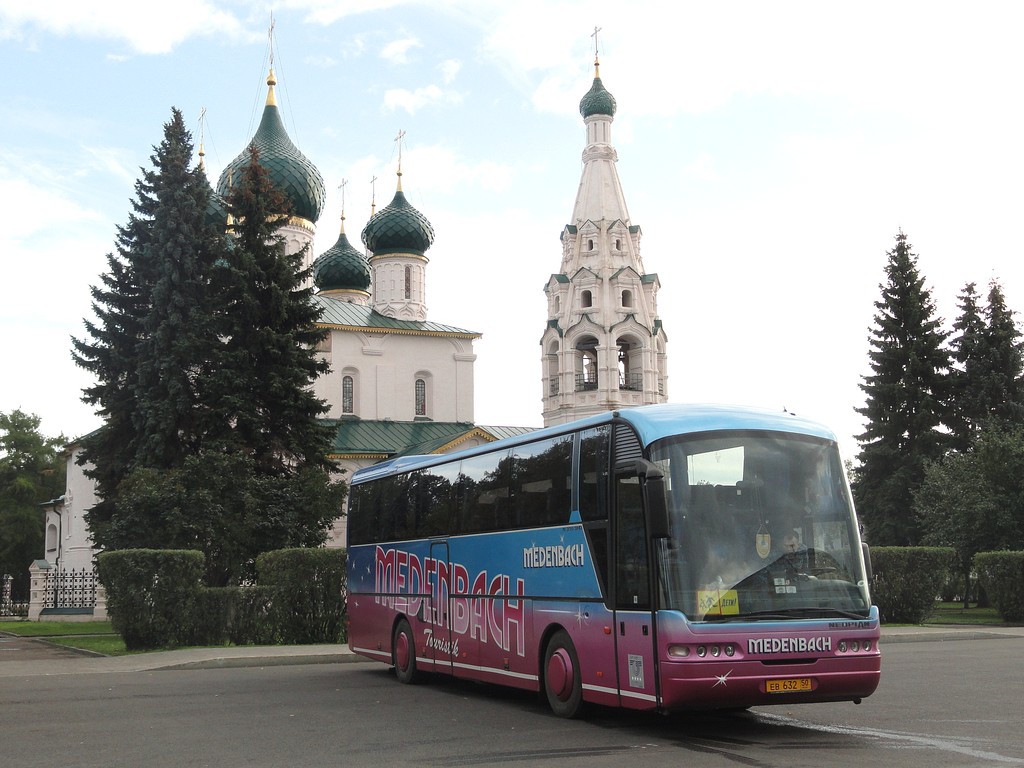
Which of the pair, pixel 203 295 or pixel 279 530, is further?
pixel 203 295

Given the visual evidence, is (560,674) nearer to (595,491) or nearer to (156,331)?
(595,491)

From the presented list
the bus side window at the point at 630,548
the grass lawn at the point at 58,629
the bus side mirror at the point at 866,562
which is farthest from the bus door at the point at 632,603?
the grass lawn at the point at 58,629

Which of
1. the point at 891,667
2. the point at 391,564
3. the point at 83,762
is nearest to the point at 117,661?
the point at 391,564

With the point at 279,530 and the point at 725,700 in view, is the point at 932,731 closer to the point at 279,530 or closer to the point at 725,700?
the point at 725,700

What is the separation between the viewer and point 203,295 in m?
32.3

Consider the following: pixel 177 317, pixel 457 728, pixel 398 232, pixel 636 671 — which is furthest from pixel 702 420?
pixel 398 232

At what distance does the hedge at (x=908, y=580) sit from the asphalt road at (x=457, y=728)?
12.4m

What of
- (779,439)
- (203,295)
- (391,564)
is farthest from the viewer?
(203,295)

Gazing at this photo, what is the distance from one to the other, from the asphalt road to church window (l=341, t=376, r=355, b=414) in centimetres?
3785

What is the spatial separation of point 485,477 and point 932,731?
570 centimetres

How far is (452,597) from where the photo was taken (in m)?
14.1

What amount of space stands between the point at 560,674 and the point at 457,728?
126 cm

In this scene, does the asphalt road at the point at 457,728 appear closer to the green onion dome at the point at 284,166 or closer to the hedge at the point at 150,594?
the hedge at the point at 150,594

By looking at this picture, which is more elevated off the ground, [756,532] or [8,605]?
[756,532]
